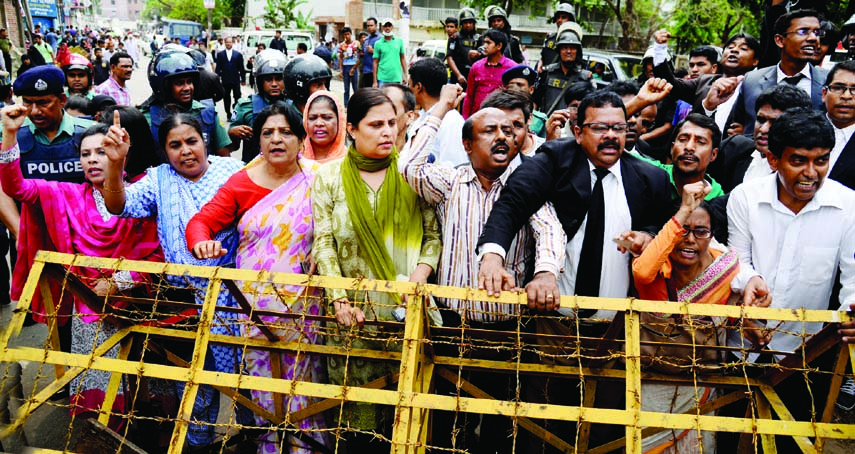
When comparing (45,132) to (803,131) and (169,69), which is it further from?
(803,131)

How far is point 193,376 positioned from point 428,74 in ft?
9.09

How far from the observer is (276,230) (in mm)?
2754

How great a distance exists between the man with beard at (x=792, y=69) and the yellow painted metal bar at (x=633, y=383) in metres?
2.64

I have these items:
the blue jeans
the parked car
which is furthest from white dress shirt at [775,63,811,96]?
the blue jeans

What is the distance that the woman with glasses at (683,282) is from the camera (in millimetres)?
2406

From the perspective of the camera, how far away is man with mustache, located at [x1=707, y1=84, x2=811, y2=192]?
3.19 meters

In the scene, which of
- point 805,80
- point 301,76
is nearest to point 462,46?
point 301,76

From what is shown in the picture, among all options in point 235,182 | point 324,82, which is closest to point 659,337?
point 235,182

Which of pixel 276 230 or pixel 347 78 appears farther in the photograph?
pixel 347 78

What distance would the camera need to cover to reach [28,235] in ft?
10.8

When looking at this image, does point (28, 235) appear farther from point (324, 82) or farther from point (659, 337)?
point (659, 337)

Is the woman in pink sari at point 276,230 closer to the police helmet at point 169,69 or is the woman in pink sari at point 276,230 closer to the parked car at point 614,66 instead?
the police helmet at point 169,69

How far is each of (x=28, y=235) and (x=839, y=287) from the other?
162 inches

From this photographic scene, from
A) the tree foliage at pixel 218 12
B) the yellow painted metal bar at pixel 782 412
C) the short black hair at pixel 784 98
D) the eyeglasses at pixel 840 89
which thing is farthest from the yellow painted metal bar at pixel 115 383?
the tree foliage at pixel 218 12
